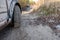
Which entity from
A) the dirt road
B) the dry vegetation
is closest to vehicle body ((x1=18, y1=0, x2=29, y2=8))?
the dry vegetation

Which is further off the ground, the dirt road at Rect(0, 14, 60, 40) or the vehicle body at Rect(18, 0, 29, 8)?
the vehicle body at Rect(18, 0, 29, 8)

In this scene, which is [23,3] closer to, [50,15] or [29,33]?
[50,15]

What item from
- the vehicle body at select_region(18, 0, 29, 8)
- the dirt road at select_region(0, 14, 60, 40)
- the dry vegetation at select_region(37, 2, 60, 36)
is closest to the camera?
the dirt road at select_region(0, 14, 60, 40)

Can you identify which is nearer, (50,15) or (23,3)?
(50,15)

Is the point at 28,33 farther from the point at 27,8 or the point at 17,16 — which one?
the point at 27,8

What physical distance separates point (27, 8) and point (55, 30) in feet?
15.5

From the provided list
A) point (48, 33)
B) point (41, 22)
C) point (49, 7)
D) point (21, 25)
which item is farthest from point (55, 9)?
point (48, 33)

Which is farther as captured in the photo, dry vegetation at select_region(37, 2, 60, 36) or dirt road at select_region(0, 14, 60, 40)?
dry vegetation at select_region(37, 2, 60, 36)

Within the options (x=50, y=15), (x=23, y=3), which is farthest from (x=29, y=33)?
(x=23, y=3)

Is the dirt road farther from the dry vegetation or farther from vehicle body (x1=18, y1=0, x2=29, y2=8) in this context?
vehicle body (x1=18, y1=0, x2=29, y2=8)

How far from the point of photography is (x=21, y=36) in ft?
15.5

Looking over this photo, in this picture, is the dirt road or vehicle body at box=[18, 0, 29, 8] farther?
vehicle body at box=[18, 0, 29, 8]

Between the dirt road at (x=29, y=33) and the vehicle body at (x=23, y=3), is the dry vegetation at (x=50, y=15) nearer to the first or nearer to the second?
the dirt road at (x=29, y=33)

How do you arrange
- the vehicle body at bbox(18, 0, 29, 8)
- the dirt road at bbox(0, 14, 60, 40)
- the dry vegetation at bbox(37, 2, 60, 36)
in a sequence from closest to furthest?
the dirt road at bbox(0, 14, 60, 40)
the dry vegetation at bbox(37, 2, 60, 36)
the vehicle body at bbox(18, 0, 29, 8)
